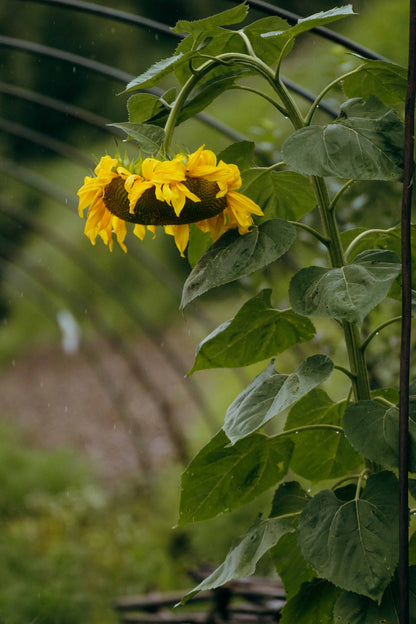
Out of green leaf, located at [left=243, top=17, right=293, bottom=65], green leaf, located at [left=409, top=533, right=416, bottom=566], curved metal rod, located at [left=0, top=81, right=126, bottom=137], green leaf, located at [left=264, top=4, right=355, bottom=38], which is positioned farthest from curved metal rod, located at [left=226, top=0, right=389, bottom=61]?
curved metal rod, located at [left=0, top=81, right=126, bottom=137]

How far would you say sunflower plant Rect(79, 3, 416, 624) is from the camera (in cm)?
81

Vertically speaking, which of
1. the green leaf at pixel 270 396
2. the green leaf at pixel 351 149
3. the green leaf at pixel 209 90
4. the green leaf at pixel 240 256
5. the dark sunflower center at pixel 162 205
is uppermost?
the green leaf at pixel 209 90

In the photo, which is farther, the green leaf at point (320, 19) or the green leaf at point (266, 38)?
the green leaf at point (266, 38)

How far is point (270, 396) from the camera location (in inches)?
34.8

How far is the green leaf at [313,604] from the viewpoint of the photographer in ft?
3.05

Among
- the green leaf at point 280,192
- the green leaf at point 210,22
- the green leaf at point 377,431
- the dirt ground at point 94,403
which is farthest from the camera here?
the dirt ground at point 94,403

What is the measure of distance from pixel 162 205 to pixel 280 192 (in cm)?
27

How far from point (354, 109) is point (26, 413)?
8.89 metres

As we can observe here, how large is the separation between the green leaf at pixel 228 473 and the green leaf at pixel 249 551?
57mm

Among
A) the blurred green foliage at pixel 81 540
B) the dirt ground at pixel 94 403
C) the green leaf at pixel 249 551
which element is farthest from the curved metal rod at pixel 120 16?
the dirt ground at pixel 94 403

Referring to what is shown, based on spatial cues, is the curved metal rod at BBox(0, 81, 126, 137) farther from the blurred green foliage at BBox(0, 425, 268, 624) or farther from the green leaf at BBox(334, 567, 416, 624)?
the green leaf at BBox(334, 567, 416, 624)

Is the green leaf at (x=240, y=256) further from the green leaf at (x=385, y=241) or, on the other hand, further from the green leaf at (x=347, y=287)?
the green leaf at (x=385, y=241)

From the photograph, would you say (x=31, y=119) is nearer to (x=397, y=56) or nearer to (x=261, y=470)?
(x=397, y=56)

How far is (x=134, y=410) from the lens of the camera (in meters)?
8.61
